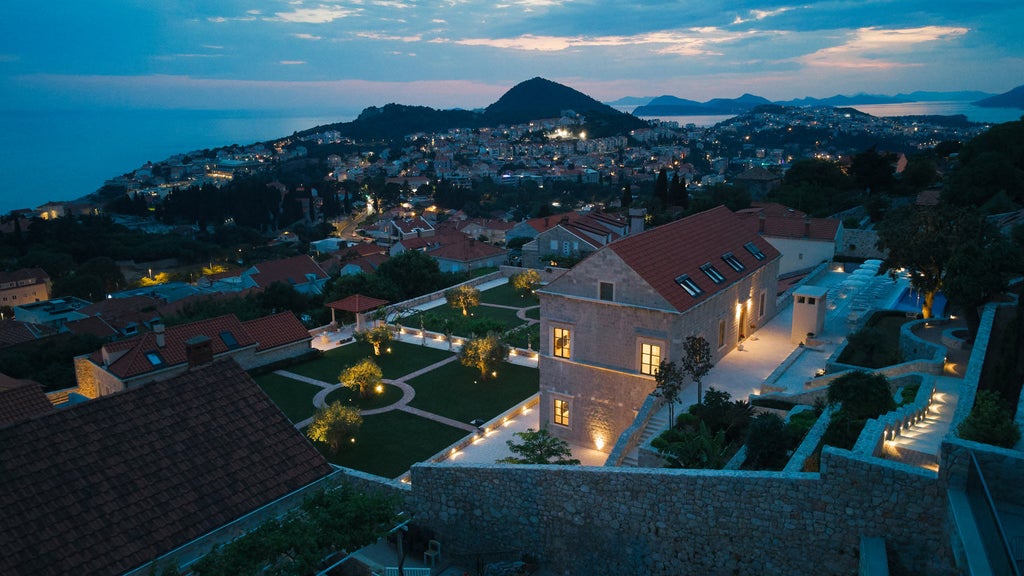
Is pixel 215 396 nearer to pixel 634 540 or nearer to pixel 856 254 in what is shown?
pixel 634 540

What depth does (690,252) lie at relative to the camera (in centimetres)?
2367

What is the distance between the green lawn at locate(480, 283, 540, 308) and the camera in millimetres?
43906

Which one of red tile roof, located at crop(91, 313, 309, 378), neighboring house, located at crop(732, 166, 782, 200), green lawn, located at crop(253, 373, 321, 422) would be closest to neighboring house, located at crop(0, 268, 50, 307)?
red tile roof, located at crop(91, 313, 309, 378)

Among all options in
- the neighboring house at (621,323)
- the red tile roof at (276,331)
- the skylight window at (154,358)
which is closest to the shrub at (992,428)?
the neighboring house at (621,323)

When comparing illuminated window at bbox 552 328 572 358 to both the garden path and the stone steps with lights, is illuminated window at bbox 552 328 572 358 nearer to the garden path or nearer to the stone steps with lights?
the stone steps with lights

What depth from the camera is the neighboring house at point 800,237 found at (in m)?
36.8

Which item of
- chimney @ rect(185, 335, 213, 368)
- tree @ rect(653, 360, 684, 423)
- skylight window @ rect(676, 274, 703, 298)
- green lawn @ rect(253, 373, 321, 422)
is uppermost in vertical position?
skylight window @ rect(676, 274, 703, 298)

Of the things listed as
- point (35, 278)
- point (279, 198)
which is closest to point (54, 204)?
point (279, 198)

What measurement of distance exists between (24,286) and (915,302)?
280 ft

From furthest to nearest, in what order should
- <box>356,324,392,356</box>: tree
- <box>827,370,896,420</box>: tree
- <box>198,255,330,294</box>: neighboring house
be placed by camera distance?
<box>198,255,330,294</box>: neighboring house
<box>356,324,392,356</box>: tree
<box>827,370,896,420</box>: tree

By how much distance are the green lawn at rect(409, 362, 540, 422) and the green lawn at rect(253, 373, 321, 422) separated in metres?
4.55

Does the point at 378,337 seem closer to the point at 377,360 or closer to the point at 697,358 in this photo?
the point at 377,360

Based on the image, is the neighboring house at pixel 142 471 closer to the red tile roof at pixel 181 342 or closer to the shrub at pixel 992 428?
the shrub at pixel 992 428

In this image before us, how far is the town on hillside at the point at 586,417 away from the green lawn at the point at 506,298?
39 cm
